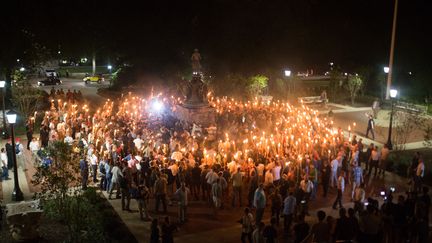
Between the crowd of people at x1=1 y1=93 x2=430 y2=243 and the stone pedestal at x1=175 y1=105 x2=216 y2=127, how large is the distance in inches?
19.1

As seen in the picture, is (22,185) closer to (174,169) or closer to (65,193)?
(174,169)

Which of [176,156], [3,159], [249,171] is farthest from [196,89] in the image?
[3,159]

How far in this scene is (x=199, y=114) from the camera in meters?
23.9

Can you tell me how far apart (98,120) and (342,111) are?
18.3m

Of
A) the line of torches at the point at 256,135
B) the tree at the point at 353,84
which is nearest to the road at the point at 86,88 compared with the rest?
the line of torches at the point at 256,135

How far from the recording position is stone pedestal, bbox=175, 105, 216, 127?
78.3ft

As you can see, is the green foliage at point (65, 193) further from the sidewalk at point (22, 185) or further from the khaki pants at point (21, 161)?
the khaki pants at point (21, 161)

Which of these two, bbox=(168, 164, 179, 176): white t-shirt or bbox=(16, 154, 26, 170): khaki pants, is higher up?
bbox=(168, 164, 179, 176): white t-shirt

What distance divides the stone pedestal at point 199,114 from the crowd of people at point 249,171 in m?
0.49

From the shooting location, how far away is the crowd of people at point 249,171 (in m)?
11.4

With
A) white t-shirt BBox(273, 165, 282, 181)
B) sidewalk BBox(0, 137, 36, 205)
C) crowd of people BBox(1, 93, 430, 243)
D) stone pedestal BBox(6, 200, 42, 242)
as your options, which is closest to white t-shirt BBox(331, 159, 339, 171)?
crowd of people BBox(1, 93, 430, 243)

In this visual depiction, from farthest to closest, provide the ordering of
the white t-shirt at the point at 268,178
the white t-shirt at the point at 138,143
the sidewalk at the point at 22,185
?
the white t-shirt at the point at 138,143 < the sidewalk at the point at 22,185 < the white t-shirt at the point at 268,178

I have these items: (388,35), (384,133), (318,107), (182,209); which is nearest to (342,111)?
(318,107)

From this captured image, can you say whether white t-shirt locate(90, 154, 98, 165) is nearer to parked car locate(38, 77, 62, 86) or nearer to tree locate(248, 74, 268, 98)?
tree locate(248, 74, 268, 98)
